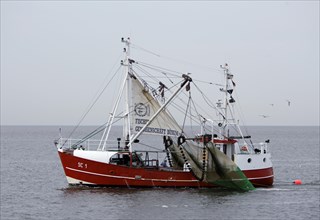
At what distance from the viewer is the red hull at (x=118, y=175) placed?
142ft

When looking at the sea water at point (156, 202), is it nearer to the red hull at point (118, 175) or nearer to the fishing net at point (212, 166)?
the red hull at point (118, 175)

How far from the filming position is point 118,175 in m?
43.3

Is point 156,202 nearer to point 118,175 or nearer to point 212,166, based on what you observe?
point 118,175

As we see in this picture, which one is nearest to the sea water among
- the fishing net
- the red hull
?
the red hull

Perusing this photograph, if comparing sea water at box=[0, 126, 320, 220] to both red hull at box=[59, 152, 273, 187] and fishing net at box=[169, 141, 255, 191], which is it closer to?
red hull at box=[59, 152, 273, 187]

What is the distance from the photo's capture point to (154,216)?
35.8 m

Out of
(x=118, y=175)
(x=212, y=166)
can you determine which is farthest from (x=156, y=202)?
(x=212, y=166)

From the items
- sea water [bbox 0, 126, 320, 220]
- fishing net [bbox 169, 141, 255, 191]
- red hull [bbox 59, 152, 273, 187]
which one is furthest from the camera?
fishing net [bbox 169, 141, 255, 191]

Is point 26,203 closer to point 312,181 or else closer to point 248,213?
point 248,213

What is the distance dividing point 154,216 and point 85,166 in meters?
9.03

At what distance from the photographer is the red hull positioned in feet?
142

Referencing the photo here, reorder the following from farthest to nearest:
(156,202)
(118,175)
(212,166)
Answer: (212,166) → (118,175) → (156,202)

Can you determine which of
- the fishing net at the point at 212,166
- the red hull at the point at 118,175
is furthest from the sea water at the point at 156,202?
the fishing net at the point at 212,166

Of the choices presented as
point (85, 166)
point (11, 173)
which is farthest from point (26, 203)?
point (11, 173)
